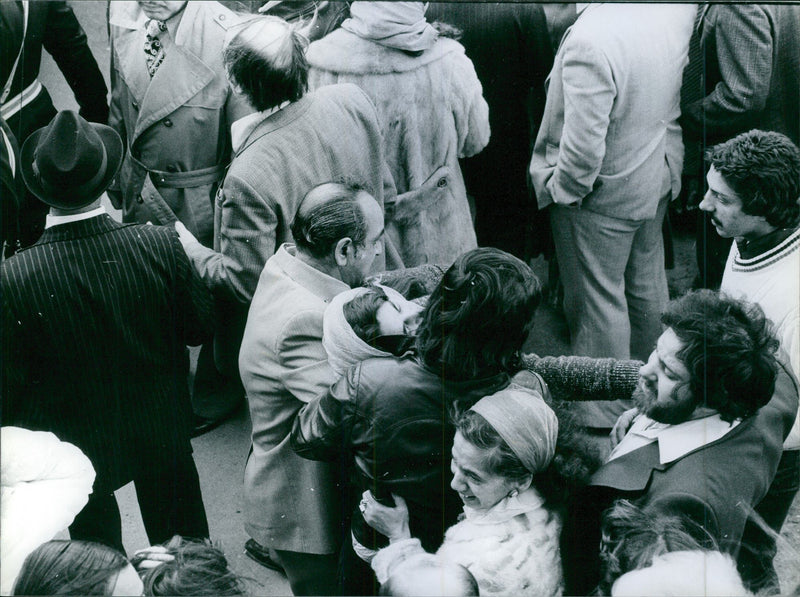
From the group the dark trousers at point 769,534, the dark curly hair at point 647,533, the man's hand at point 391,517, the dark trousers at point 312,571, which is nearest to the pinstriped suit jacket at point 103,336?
the dark trousers at point 312,571

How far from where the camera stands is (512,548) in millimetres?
2699

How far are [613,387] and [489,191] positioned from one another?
0.90 meters

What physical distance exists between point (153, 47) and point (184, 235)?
0.72 m

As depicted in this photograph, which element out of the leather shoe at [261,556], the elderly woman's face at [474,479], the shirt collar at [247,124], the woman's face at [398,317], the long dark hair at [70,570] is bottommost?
the leather shoe at [261,556]

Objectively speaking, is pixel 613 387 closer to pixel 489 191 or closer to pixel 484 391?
pixel 484 391

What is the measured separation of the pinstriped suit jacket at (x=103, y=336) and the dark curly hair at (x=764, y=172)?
1.70 metres

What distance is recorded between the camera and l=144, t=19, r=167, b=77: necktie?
144 inches

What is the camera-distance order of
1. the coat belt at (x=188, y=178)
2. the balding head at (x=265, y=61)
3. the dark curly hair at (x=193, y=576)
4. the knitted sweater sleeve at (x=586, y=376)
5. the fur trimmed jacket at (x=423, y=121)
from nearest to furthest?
the dark curly hair at (x=193, y=576) → the knitted sweater sleeve at (x=586, y=376) → the balding head at (x=265, y=61) → the fur trimmed jacket at (x=423, y=121) → the coat belt at (x=188, y=178)

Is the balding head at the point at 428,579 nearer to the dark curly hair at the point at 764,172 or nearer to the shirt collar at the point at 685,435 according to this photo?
the shirt collar at the point at 685,435

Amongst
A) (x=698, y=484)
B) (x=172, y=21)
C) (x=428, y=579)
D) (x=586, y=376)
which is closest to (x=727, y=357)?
(x=698, y=484)

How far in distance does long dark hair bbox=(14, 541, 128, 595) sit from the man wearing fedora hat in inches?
22.3

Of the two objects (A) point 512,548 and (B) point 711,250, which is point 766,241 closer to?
(B) point 711,250

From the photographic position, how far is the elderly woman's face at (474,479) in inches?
106

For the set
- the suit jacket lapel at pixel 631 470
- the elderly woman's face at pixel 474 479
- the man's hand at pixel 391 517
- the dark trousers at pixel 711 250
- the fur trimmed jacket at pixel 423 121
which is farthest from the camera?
the fur trimmed jacket at pixel 423 121
